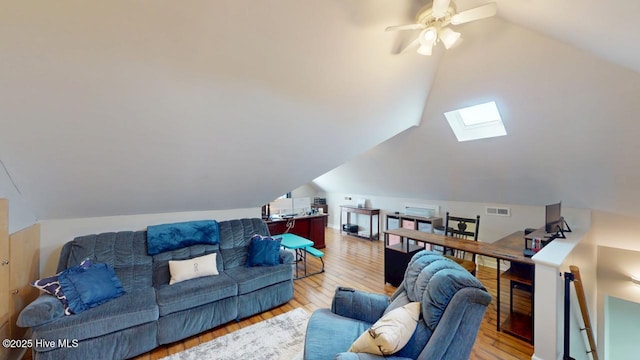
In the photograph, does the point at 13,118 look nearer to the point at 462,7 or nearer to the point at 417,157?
the point at 462,7

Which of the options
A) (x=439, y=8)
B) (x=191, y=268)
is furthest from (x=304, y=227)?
(x=439, y=8)

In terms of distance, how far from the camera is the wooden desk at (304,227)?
4913mm

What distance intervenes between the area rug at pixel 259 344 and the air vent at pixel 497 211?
3724 millimetres

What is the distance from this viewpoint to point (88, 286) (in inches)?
85.5

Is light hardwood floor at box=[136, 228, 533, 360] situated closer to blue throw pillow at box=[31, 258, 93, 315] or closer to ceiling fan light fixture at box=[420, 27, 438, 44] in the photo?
blue throw pillow at box=[31, 258, 93, 315]

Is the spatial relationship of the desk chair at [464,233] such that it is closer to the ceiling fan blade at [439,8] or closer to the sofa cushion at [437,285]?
the sofa cushion at [437,285]

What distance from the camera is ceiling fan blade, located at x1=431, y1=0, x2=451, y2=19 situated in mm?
1373

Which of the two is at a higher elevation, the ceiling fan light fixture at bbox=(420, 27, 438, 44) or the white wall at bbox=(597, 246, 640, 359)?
the ceiling fan light fixture at bbox=(420, 27, 438, 44)

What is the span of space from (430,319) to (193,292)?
7.21 feet

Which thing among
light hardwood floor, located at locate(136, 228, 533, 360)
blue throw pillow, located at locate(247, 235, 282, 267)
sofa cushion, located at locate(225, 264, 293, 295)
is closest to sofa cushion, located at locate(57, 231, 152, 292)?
light hardwood floor, located at locate(136, 228, 533, 360)

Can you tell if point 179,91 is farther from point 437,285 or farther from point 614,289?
point 614,289

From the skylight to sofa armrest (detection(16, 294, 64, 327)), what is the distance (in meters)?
4.29

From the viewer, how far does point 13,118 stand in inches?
61.5

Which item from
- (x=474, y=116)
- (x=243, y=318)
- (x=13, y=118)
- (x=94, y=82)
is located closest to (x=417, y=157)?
(x=474, y=116)
